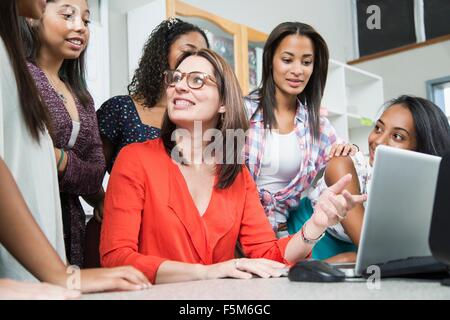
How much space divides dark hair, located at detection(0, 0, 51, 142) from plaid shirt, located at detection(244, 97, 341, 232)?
1014mm

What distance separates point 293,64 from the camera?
204 cm

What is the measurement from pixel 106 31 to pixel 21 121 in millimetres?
2060

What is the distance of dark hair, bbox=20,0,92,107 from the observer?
156 cm

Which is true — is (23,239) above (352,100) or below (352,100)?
below

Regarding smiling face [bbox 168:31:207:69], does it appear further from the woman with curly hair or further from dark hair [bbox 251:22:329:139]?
dark hair [bbox 251:22:329:139]

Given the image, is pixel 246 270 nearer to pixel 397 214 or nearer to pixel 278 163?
pixel 397 214

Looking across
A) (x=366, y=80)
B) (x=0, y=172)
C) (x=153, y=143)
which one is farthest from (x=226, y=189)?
(x=366, y=80)

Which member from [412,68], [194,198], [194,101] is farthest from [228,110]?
[412,68]

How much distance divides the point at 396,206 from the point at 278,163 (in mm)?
996

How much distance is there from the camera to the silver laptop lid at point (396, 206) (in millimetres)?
892

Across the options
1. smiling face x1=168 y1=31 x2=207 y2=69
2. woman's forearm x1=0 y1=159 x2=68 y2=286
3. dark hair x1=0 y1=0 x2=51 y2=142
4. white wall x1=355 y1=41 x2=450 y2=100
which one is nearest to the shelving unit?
white wall x1=355 y1=41 x2=450 y2=100

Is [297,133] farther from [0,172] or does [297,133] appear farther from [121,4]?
[121,4]

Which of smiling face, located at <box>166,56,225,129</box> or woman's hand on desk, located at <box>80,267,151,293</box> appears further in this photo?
smiling face, located at <box>166,56,225,129</box>

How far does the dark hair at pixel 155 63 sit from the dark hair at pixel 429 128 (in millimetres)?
847
